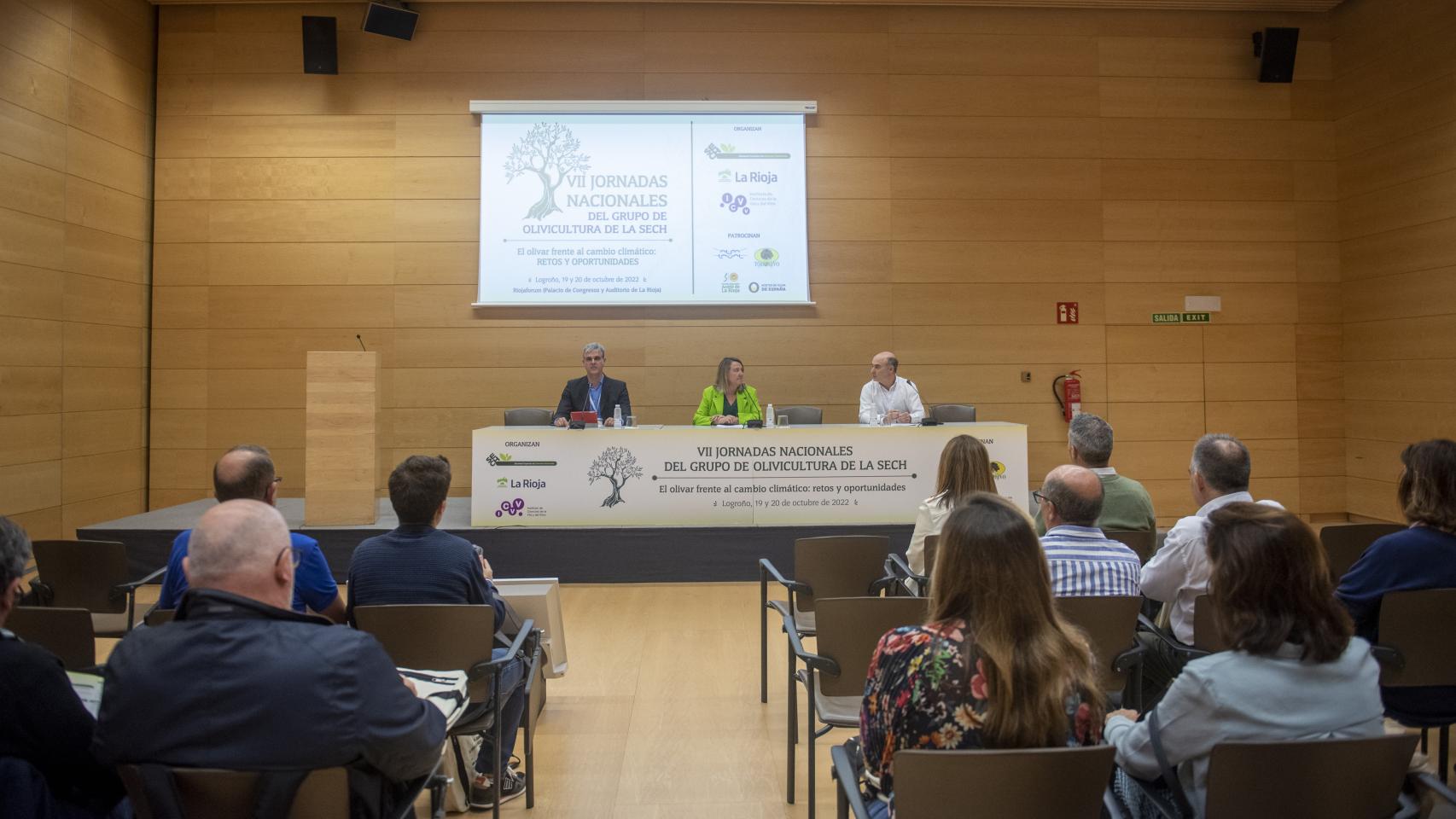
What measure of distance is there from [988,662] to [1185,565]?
1538mm

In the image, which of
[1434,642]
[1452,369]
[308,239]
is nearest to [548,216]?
[308,239]

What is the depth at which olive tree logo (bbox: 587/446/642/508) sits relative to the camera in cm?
580

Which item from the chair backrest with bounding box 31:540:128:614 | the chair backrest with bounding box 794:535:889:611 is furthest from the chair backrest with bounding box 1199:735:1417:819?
the chair backrest with bounding box 31:540:128:614

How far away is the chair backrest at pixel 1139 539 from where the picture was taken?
134 inches

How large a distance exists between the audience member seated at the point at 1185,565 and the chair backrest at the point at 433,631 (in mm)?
A: 1915

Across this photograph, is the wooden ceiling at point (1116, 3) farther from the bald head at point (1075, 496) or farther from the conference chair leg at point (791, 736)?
the conference chair leg at point (791, 736)

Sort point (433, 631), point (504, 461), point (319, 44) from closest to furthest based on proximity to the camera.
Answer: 1. point (433, 631)
2. point (504, 461)
3. point (319, 44)

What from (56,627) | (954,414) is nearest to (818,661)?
(56,627)

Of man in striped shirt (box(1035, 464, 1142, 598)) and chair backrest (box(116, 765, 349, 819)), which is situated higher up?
man in striped shirt (box(1035, 464, 1142, 598))

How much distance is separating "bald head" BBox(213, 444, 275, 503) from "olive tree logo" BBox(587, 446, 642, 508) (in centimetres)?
292

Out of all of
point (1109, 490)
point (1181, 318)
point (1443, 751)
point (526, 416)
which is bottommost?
point (1443, 751)

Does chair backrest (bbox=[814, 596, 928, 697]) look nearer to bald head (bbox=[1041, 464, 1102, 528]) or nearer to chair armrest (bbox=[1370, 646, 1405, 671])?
bald head (bbox=[1041, 464, 1102, 528])

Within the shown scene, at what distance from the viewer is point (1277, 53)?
792cm

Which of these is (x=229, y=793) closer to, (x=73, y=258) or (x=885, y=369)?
(x=885, y=369)
